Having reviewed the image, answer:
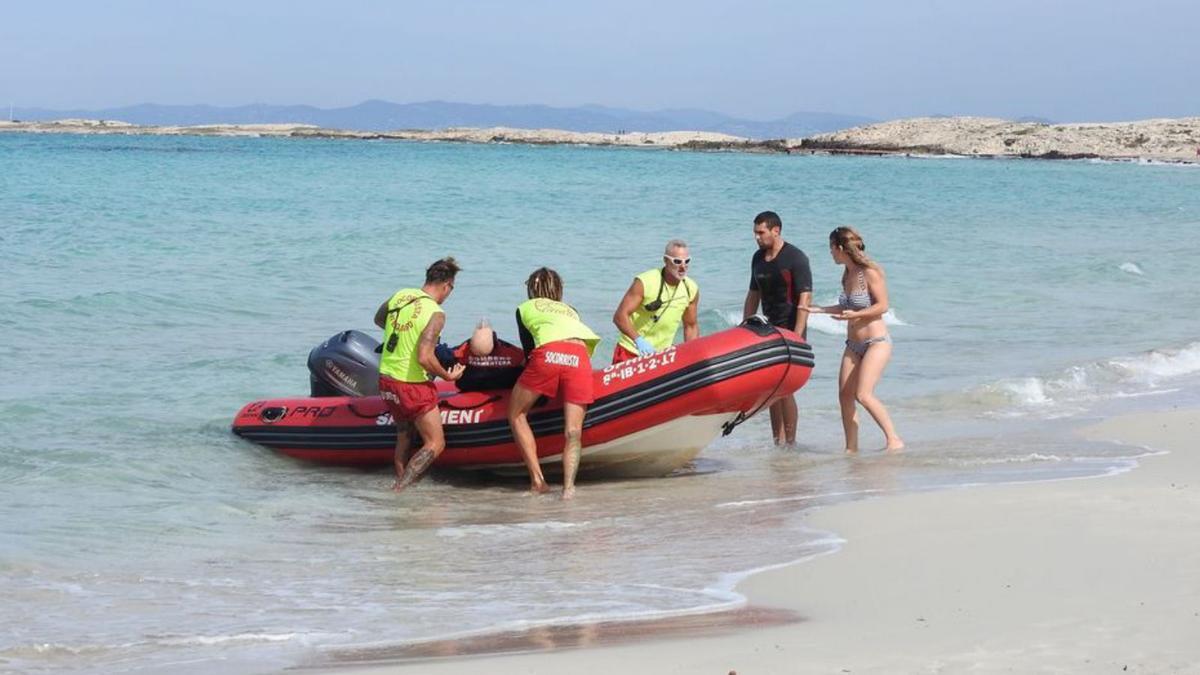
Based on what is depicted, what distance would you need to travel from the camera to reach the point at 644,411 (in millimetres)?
7699

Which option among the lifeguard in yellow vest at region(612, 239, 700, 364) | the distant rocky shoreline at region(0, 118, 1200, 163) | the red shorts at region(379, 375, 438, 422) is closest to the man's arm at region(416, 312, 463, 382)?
the red shorts at region(379, 375, 438, 422)

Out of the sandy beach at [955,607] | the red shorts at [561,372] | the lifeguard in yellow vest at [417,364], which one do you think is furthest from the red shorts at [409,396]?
the sandy beach at [955,607]

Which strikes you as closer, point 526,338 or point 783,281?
point 526,338

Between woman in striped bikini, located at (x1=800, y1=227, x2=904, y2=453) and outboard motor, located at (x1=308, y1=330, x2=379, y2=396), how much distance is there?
2.55 m

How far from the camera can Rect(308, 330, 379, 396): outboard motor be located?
871 cm

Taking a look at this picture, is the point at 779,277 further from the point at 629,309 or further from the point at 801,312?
the point at 629,309

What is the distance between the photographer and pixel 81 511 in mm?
7051

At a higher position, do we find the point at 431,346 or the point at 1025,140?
the point at 1025,140

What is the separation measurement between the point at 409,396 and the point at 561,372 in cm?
88

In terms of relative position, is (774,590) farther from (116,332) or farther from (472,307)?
(472,307)

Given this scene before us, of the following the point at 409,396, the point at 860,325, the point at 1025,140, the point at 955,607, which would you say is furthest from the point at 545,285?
the point at 1025,140

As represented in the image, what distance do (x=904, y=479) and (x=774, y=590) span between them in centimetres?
246

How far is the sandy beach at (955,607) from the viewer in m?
4.02

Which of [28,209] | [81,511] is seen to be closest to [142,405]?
[81,511]
